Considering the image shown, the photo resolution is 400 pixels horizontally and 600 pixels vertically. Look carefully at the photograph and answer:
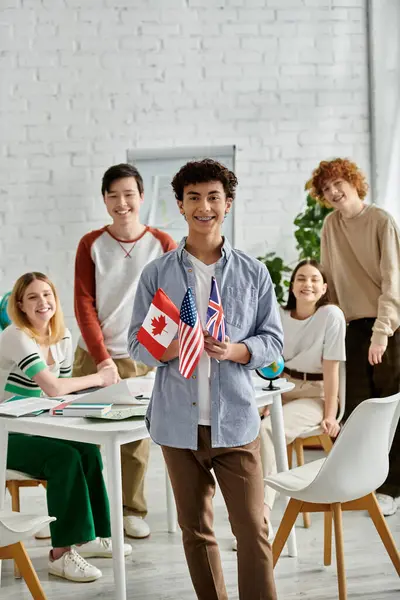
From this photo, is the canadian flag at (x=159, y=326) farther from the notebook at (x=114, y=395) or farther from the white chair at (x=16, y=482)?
the white chair at (x=16, y=482)

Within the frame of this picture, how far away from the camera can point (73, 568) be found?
2686mm

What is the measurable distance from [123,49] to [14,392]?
2836 millimetres

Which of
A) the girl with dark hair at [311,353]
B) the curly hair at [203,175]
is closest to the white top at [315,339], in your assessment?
the girl with dark hair at [311,353]

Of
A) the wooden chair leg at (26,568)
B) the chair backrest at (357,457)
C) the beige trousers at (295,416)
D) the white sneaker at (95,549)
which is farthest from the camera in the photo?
the beige trousers at (295,416)

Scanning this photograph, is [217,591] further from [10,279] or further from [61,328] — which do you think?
[10,279]

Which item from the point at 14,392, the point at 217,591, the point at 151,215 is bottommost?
the point at 217,591

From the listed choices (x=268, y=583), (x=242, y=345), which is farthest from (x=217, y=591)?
(x=242, y=345)

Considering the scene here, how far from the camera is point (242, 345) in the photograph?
1.92 metres

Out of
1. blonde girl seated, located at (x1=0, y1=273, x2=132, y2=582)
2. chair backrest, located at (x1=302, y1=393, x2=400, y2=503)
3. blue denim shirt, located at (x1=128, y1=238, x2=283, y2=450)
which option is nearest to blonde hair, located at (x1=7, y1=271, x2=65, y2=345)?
blonde girl seated, located at (x1=0, y1=273, x2=132, y2=582)

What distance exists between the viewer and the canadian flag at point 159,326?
6.20 ft

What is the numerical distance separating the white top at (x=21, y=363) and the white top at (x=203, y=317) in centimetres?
100

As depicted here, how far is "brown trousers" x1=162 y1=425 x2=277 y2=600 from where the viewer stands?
6.25ft

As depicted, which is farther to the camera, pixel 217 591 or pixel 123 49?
pixel 123 49

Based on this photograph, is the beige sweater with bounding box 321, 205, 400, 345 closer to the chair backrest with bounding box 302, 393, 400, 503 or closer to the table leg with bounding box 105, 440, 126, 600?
the chair backrest with bounding box 302, 393, 400, 503
